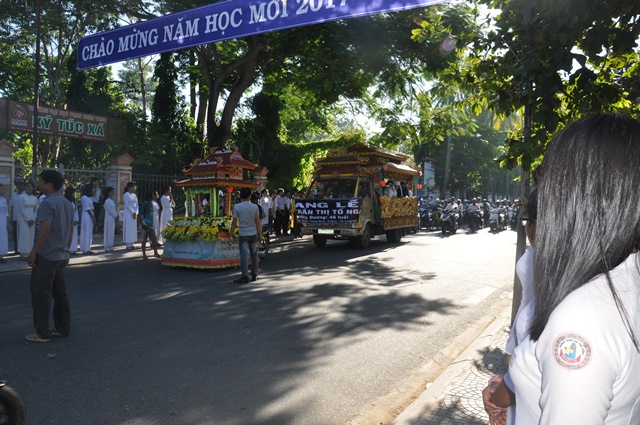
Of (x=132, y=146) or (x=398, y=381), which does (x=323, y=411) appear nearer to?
(x=398, y=381)

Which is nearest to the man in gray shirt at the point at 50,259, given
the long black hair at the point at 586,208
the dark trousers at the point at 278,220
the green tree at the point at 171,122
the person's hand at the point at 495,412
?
the person's hand at the point at 495,412

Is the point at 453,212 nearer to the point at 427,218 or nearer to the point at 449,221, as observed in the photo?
the point at 449,221

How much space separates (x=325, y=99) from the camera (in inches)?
658

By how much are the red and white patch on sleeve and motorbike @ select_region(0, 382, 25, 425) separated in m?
3.09

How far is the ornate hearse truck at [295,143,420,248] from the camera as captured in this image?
14.8 m

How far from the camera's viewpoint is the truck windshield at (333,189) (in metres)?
15.5

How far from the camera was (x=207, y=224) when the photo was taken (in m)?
10.8

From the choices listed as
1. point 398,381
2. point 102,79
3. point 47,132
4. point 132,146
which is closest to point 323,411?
point 398,381

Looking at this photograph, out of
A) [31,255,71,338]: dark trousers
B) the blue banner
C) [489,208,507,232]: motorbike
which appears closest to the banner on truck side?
the blue banner

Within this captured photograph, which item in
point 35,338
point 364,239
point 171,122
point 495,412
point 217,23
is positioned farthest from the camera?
point 171,122

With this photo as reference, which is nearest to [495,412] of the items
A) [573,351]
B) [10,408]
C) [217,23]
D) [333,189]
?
[573,351]

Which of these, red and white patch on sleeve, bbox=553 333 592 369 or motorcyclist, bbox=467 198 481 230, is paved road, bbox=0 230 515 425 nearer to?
red and white patch on sleeve, bbox=553 333 592 369

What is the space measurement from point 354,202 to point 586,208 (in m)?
13.4

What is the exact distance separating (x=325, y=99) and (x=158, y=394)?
13.7m
